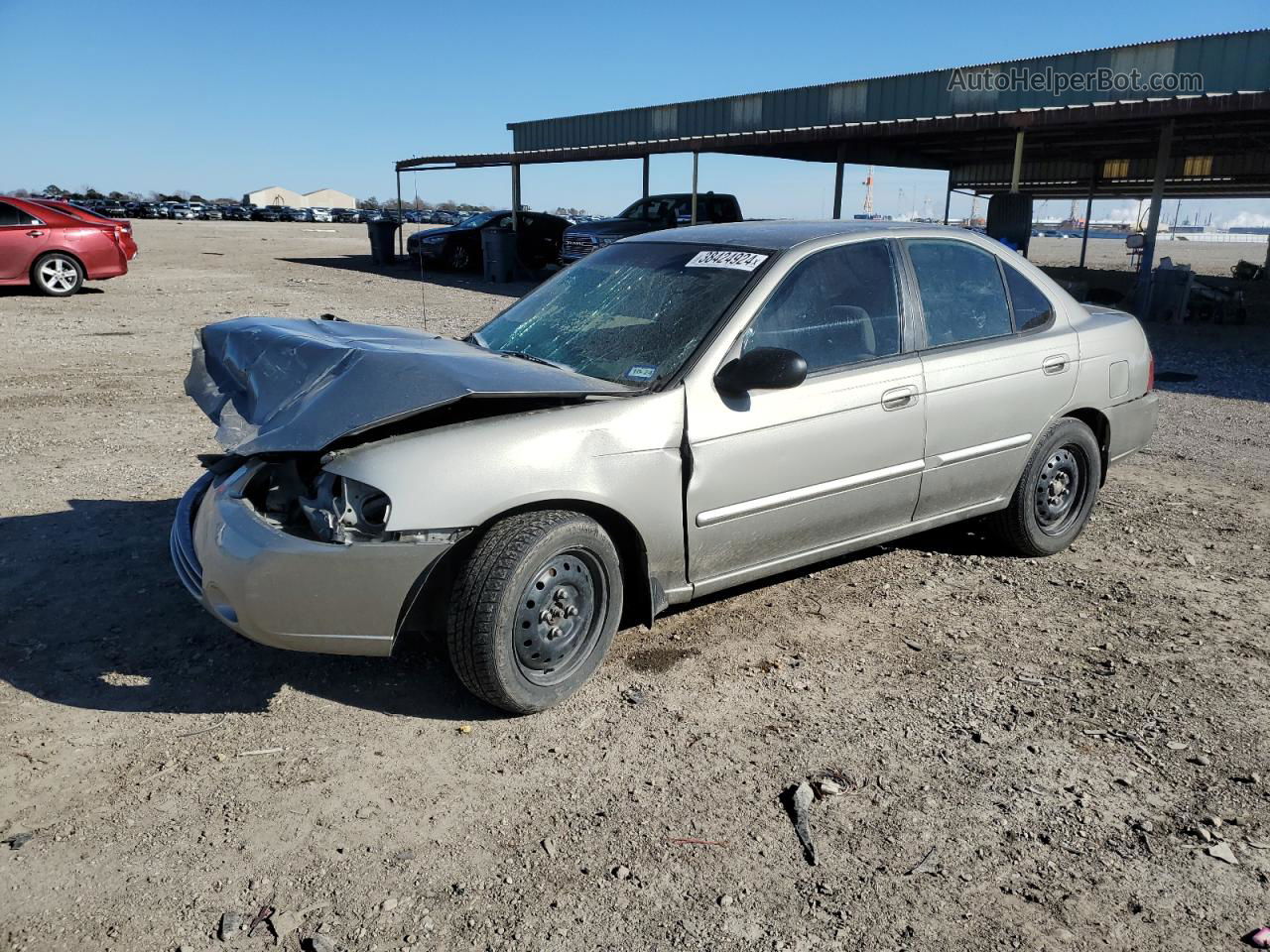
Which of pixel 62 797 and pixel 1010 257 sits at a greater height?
pixel 1010 257

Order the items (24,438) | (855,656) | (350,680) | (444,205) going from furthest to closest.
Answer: (444,205) → (24,438) → (855,656) → (350,680)

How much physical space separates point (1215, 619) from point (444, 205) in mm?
125399

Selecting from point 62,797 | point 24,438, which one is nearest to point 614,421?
point 62,797

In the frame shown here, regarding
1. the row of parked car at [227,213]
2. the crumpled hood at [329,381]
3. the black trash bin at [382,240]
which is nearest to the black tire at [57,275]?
the black trash bin at [382,240]

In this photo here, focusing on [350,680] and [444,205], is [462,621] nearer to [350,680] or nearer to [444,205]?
[350,680]

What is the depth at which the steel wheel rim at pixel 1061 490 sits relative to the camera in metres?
4.99

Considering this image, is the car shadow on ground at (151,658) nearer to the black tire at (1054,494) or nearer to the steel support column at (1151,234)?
the black tire at (1054,494)

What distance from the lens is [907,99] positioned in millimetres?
23219

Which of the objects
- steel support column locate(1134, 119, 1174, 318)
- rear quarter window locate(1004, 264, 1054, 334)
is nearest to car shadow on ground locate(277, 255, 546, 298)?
steel support column locate(1134, 119, 1174, 318)

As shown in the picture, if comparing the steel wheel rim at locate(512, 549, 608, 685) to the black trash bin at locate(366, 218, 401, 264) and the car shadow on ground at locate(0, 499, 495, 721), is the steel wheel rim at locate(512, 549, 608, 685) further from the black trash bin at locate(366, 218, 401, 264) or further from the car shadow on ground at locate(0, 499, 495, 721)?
the black trash bin at locate(366, 218, 401, 264)

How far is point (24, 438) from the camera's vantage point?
22.7ft

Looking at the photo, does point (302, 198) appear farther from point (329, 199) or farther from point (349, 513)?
point (349, 513)

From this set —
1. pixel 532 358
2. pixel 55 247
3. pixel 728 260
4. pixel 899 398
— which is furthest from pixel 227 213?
pixel 899 398

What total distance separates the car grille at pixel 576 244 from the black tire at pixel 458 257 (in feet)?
14.3
